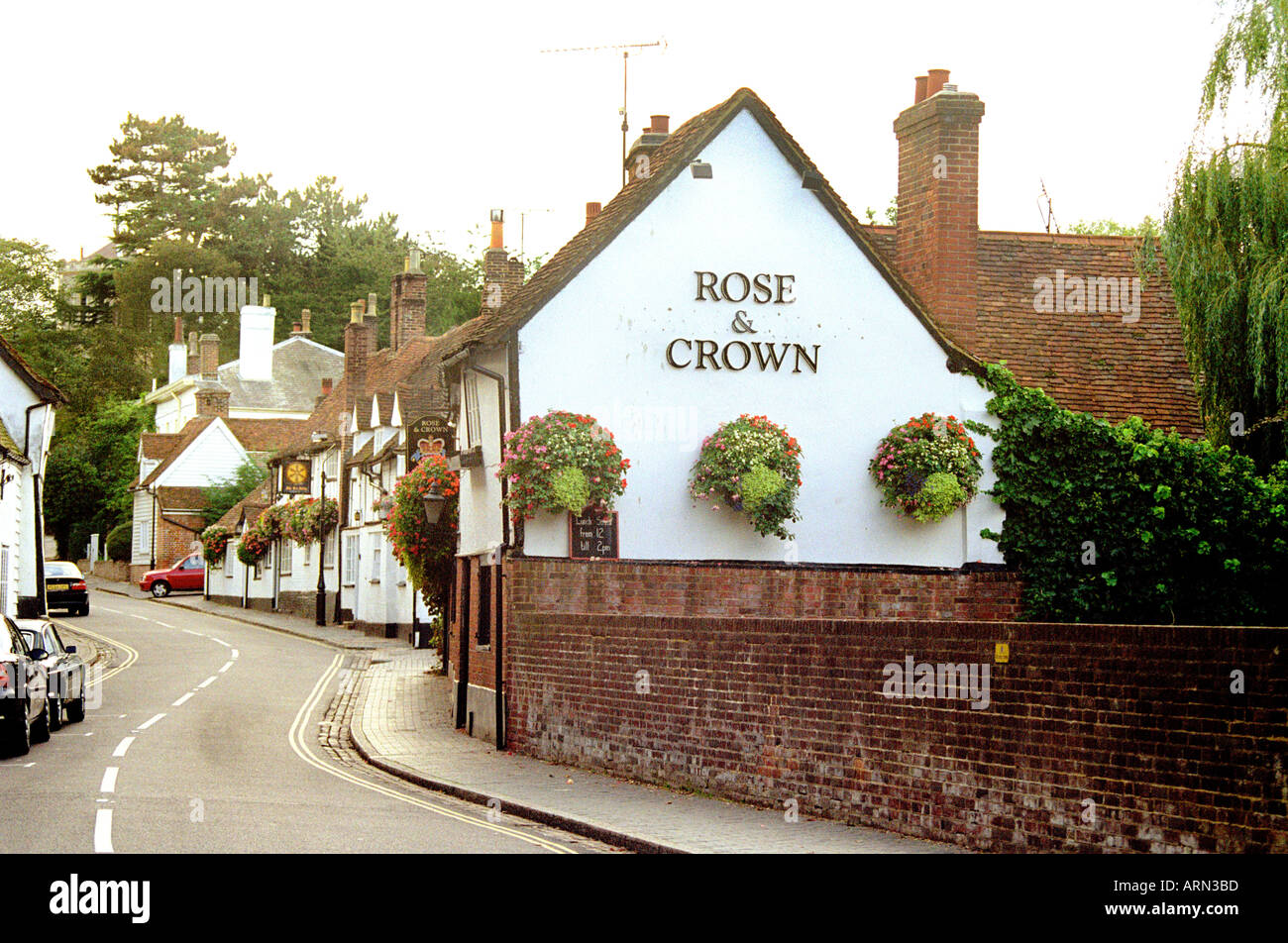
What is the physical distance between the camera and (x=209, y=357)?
77.2 metres

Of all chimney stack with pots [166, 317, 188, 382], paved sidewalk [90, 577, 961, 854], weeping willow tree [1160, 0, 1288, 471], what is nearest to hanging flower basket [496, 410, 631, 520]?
paved sidewalk [90, 577, 961, 854]

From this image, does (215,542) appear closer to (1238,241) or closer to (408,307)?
(408,307)

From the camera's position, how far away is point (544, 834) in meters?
12.5

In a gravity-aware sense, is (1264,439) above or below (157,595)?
above

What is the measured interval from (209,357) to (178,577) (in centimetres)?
1551

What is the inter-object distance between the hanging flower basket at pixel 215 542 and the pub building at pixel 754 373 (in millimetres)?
39909

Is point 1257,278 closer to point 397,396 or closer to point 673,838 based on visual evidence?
point 673,838

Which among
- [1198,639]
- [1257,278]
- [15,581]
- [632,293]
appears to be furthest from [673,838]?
[15,581]

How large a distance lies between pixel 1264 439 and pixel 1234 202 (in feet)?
10.2

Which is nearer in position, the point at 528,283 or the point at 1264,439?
the point at 1264,439

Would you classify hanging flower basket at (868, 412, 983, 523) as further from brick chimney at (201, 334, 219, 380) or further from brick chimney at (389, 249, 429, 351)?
brick chimney at (201, 334, 219, 380)

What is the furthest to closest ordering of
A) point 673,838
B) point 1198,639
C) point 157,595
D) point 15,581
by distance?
point 157,595, point 15,581, point 673,838, point 1198,639

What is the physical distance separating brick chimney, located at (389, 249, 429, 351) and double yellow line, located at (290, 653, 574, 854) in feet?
76.9

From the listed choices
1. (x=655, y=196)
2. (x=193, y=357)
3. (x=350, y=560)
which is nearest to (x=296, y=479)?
(x=350, y=560)
